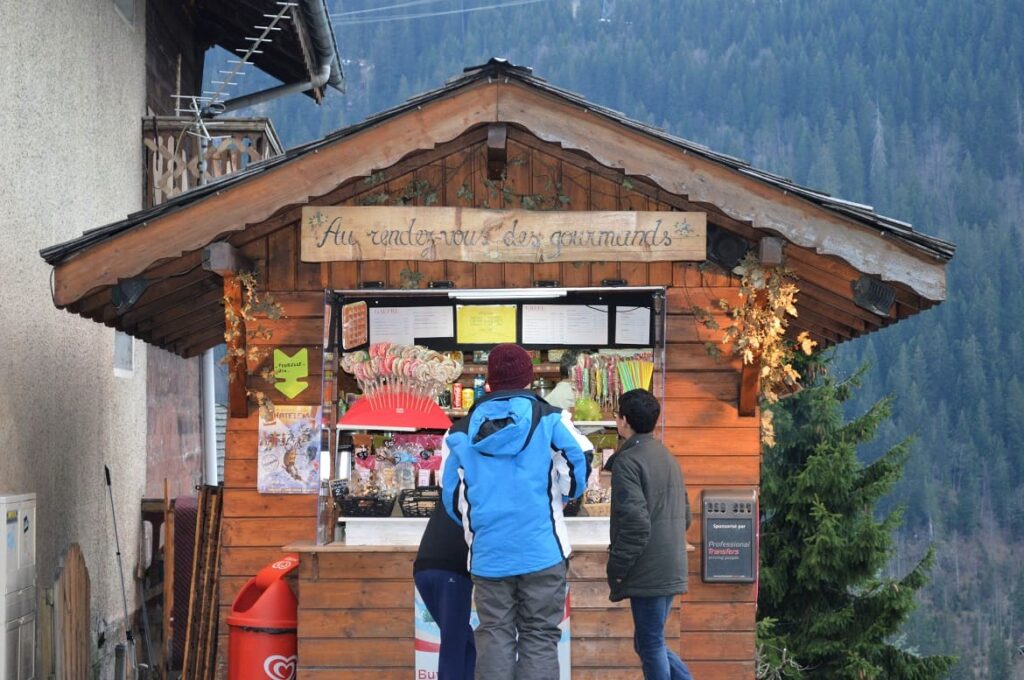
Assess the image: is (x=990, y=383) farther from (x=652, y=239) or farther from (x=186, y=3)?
(x=652, y=239)

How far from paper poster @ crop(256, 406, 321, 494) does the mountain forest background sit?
5018 centimetres

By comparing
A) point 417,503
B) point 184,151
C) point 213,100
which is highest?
point 213,100

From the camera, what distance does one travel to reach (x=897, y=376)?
55.5 m

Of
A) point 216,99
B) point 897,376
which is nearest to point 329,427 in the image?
point 216,99

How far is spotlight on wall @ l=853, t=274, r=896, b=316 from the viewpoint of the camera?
7.83m

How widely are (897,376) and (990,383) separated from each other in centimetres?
494

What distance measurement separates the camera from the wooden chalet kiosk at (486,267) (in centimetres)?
753

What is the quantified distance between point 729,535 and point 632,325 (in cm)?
151

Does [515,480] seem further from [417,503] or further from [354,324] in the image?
[354,324]

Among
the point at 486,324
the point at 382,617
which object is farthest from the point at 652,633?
the point at 486,324

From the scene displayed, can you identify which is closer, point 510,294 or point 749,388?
point 749,388

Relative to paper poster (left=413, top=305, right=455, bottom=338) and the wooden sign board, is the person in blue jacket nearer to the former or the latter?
the wooden sign board

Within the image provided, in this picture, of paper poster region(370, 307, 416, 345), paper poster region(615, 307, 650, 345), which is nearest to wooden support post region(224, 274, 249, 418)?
paper poster region(370, 307, 416, 345)

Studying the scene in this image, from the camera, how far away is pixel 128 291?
794 centimetres
